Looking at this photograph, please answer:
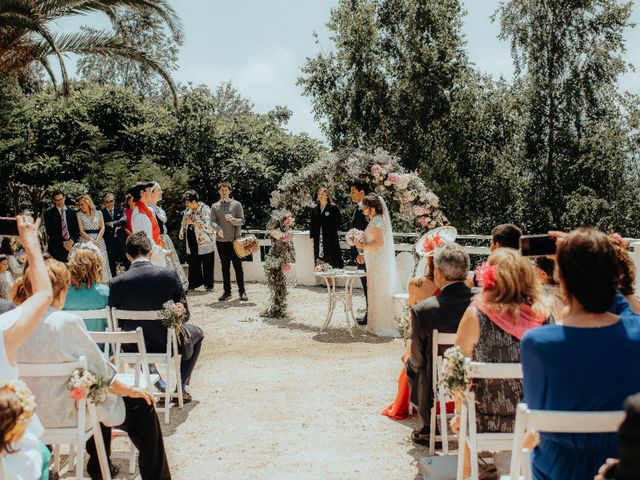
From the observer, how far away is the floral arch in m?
9.07

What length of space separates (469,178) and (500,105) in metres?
2.43

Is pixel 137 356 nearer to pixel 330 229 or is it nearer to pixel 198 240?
pixel 330 229

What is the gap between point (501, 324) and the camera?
142 inches

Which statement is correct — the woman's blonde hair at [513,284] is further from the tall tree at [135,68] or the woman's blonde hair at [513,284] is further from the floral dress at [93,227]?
Result: the tall tree at [135,68]

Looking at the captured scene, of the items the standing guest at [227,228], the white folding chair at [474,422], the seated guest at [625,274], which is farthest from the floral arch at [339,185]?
the white folding chair at [474,422]

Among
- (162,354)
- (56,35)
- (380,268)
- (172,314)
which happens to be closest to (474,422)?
(172,314)

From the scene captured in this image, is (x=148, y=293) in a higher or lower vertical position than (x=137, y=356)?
higher

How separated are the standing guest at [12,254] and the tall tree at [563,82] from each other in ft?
49.6

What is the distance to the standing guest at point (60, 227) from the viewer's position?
11.6 meters

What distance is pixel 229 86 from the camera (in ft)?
132

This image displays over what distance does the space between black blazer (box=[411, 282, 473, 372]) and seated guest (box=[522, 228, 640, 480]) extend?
84.3 inches

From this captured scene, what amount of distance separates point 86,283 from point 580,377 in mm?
4242

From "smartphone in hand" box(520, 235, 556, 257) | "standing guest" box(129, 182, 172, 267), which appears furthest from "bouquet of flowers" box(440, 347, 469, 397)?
"standing guest" box(129, 182, 172, 267)

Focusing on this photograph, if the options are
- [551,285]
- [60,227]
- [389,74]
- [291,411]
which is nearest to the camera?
[551,285]
